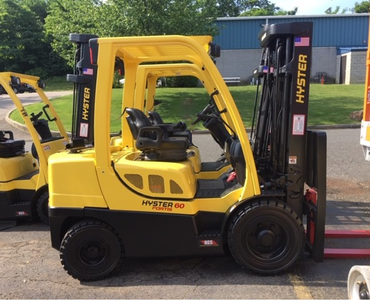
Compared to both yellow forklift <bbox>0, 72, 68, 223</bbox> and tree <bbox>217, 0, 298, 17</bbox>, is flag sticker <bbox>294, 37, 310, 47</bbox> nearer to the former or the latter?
yellow forklift <bbox>0, 72, 68, 223</bbox>

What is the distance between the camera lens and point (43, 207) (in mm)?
5188

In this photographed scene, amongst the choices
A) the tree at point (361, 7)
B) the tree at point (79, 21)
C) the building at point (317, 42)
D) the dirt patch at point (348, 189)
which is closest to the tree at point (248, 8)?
the tree at point (361, 7)

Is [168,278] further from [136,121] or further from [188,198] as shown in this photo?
[136,121]

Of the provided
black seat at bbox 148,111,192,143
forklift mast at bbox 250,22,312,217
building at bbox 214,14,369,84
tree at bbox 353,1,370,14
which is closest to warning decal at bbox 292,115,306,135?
forklift mast at bbox 250,22,312,217

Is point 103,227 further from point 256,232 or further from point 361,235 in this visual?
point 361,235

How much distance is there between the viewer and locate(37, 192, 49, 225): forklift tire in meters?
5.17

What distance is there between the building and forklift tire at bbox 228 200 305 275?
1123 inches

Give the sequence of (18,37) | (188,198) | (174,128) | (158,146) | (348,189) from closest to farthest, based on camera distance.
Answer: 1. (188,198)
2. (158,146)
3. (174,128)
4. (348,189)
5. (18,37)

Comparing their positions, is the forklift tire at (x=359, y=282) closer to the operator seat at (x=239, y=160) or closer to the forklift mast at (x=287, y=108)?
the forklift mast at (x=287, y=108)

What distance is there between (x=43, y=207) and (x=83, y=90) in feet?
5.81

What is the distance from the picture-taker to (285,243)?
361 cm

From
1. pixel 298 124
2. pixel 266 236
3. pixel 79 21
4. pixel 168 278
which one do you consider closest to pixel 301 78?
pixel 298 124

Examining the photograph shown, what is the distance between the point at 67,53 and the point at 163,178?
1719 centimetres

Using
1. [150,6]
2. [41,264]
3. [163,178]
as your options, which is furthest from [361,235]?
[150,6]
